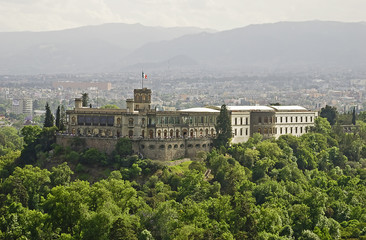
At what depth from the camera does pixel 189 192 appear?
11694cm

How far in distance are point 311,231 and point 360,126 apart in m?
78.7

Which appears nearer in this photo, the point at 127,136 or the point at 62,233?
the point at 62,233

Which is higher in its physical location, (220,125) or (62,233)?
(220,125)

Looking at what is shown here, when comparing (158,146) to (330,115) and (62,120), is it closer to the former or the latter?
(62,120)

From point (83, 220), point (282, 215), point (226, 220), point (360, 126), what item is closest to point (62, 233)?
point (83, 220)

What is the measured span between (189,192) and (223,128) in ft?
70.4

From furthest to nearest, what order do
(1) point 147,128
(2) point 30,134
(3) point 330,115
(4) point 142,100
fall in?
(3) point 330,115, (2) point 30,134, (4) point 142,100, (1) point 147,128

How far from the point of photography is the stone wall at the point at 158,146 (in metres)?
129

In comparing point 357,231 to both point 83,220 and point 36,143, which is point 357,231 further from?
point 36,143

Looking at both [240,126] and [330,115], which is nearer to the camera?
[240,126]

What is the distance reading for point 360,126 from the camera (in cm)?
17688

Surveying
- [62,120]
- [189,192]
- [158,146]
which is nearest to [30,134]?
[62,120]

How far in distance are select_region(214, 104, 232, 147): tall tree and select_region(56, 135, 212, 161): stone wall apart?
1.95m

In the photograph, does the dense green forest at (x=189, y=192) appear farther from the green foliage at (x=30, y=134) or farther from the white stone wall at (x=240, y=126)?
the white stone wall at (x=240, y=126)
